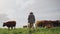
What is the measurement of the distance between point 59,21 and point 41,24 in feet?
19.0

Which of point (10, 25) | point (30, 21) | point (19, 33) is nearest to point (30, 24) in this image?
point (30, 21)

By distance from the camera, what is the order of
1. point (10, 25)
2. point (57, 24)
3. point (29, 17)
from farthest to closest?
point (57, 24), point (10, 25), point (29, 17)

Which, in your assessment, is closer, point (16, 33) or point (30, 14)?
point (16, 33)

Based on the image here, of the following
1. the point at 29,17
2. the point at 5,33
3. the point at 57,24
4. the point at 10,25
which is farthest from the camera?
the point at 57,24

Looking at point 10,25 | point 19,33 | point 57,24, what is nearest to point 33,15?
point 19,33

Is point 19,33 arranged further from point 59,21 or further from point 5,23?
point 59,21

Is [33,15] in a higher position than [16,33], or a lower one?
higher

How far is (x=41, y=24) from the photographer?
1414 inches

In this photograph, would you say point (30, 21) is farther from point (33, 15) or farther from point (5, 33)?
point (5, 33)

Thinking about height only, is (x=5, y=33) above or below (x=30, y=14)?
below

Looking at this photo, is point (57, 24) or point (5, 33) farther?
point (57, 24)

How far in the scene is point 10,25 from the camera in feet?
112

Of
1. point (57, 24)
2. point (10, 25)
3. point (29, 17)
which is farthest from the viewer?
point (57, 24)

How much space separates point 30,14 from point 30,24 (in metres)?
1.10
